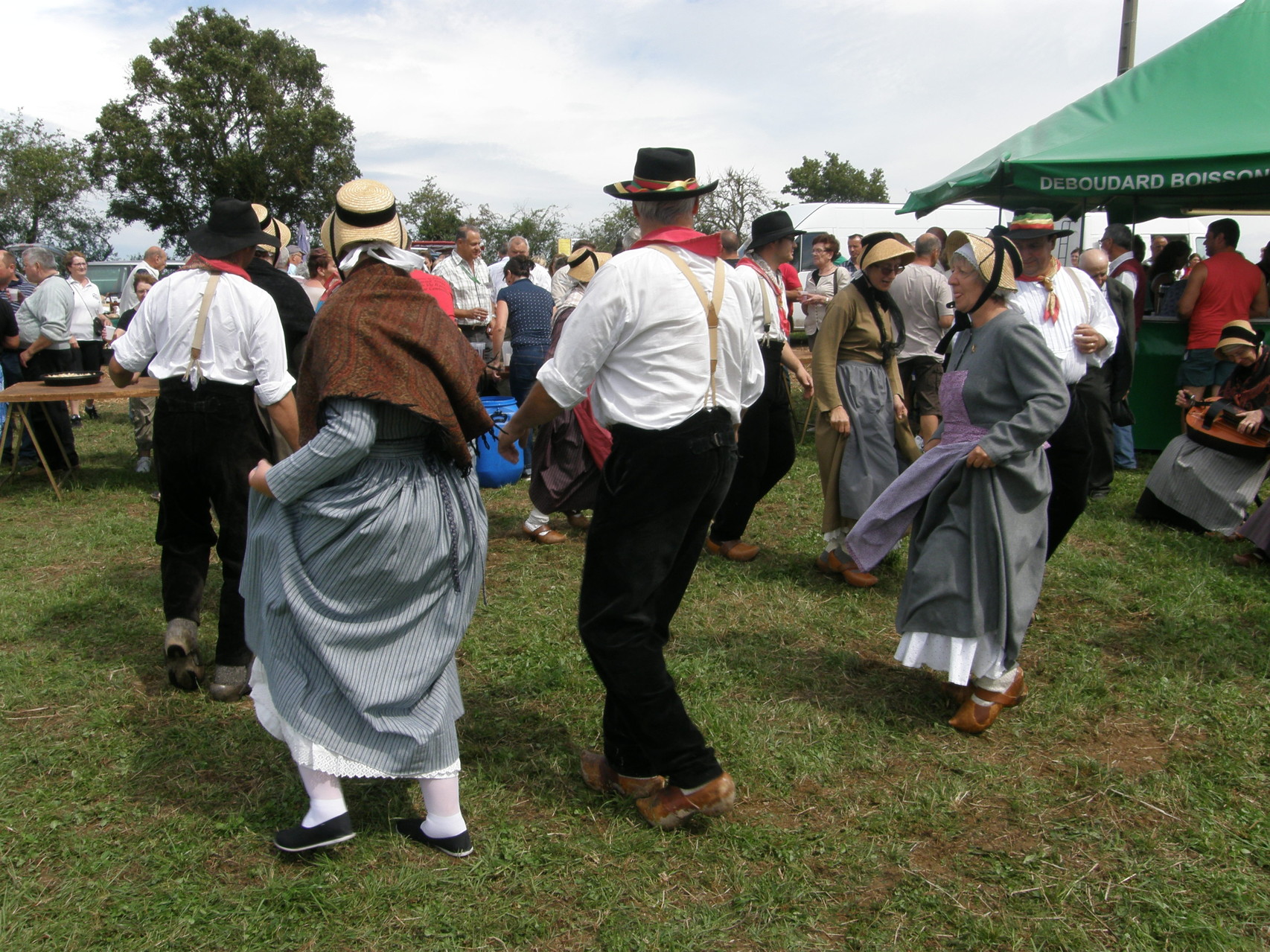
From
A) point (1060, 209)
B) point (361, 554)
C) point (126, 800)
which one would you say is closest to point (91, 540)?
point (126, 800)

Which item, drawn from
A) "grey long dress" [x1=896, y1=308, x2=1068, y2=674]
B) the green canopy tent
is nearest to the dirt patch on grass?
"grey long dress" [x1=896, y1=308, x2=1068, y2=674]

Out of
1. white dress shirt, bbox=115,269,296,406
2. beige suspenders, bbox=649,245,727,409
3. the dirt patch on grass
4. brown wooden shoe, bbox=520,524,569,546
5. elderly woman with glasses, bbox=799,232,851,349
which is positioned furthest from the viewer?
elderly woman with glasses, bbox=799,232,851,349

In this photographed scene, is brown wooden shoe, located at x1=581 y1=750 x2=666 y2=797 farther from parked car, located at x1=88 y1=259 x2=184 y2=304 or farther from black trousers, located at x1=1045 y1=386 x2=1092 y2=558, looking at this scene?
parked car, located at x1=88 y1=259 x2=184 y2=304

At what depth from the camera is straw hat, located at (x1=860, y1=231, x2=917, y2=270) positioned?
487 centimetres

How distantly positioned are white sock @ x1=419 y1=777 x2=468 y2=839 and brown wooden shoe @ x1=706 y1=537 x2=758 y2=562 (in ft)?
10.2

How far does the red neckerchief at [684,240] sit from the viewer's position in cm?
262

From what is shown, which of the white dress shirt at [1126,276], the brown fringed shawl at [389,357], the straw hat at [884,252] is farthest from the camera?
the white dress shirt at [1126,276]

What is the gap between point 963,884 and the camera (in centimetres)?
261

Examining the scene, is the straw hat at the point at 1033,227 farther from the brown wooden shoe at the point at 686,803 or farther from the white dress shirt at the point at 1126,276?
the white dress shirt at the point at 1126,276

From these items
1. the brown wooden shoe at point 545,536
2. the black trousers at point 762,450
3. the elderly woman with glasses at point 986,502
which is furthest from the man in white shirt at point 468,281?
the elderly woman with glasses at point 986,502

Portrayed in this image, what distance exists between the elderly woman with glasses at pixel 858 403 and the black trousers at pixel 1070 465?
119 centimetres

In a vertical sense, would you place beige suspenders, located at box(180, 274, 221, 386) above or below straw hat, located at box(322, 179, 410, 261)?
below

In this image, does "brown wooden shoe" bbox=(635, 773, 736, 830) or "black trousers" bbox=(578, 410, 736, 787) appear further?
"brown wooden shoe" bbox=(635, 773, 736, 830)

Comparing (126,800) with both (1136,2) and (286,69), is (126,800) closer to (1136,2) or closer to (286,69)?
(1136,2)
